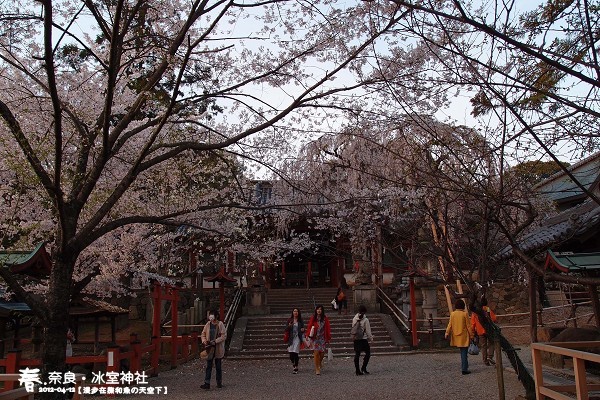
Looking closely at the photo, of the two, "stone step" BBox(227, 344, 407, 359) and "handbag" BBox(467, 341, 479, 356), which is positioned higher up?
"handbag" BBox(467, 341, 479, 356)

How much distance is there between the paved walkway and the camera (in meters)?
8.99

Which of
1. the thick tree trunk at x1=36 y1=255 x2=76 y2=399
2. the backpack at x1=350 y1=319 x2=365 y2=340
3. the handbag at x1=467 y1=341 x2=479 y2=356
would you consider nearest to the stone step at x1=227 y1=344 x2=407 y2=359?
the backpack at x1=350 y1=319 x2=365 y2=340

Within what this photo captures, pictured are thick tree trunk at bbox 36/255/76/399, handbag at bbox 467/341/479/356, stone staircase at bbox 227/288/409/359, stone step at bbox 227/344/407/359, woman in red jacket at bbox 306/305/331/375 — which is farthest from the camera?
stone staircase at bbox 227/288/409/359

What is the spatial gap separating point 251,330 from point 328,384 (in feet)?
24.7

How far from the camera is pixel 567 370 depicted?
31.8ft

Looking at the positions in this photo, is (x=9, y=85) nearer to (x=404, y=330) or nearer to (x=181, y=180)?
(x=181, y=180)

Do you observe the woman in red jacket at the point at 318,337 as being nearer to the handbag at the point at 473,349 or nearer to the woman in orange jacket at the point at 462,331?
the woman in orange jacket at the point at 462,331

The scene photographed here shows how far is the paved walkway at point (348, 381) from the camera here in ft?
29.5

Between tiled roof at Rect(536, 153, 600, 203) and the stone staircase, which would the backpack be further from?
tiled roof at Rect(536, 153, 600, 203)

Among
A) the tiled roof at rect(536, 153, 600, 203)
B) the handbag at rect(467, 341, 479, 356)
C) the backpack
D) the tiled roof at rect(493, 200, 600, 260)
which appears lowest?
the handbag at rect(467, 341, 479, 356)

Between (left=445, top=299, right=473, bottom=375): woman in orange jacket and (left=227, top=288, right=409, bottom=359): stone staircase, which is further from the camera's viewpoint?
(left=227, top=288, right=409, bottom=359): stone staircase

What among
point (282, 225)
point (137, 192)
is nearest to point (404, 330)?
point (282, 225)

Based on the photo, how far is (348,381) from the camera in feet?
34.3

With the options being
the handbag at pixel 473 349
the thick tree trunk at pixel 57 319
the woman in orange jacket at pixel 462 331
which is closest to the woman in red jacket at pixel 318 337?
the woman in orange jacket at pixel 462 331
